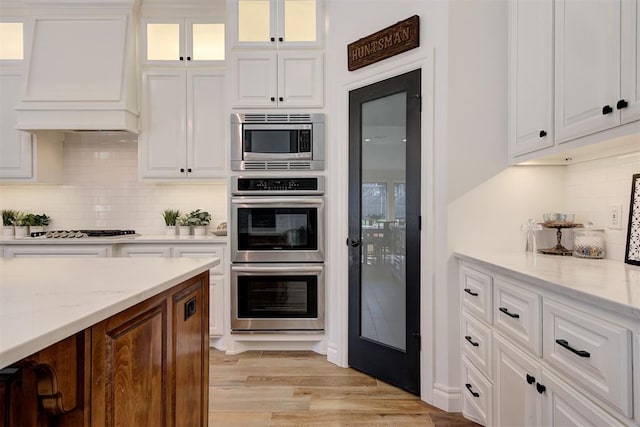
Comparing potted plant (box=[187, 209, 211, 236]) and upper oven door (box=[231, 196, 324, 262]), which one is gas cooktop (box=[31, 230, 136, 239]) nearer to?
potted plant (box=[187, 209, 211, 236])

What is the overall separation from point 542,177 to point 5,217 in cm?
453

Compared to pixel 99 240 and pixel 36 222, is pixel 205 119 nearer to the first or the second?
pixel 99 240

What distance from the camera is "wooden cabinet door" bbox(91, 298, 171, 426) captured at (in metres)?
0.87

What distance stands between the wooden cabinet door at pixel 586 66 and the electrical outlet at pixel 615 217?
46 cm

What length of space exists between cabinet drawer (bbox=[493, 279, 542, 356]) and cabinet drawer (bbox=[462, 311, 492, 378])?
0.51 feet

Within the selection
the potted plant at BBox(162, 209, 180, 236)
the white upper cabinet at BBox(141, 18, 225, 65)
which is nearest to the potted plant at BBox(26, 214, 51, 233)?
the potted plant at BBox(162, 209, 180, 236)

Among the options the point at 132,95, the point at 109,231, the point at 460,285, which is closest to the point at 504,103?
the point at 460,285

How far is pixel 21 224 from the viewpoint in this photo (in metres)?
3.50

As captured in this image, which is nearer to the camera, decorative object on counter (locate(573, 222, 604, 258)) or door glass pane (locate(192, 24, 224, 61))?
decorative object on counter (locate(573, 222, 604, 258))

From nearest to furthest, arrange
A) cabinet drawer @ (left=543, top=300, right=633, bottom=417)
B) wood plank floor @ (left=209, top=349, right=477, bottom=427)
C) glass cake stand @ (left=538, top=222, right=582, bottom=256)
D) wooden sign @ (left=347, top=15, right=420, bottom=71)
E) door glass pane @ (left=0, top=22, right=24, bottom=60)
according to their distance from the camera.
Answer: cabinet drawer @ (left=543, top=300, right=633, bottom=417) < glass cake stand @ (left=538, top=222, right=582, bottom=256) < wood plank floor @ (left=209, top=349, right=477, bottom=427) < wooden sign @ (left=347, top=15, right=420, bottom=71) < door glass pane @ (left=0, top=22, right=24, bottom=60)

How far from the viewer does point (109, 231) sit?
344cm

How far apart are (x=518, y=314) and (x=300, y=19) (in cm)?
286

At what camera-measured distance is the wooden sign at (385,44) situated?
7.59 ft

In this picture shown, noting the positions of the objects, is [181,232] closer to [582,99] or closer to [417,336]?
[417,336]
